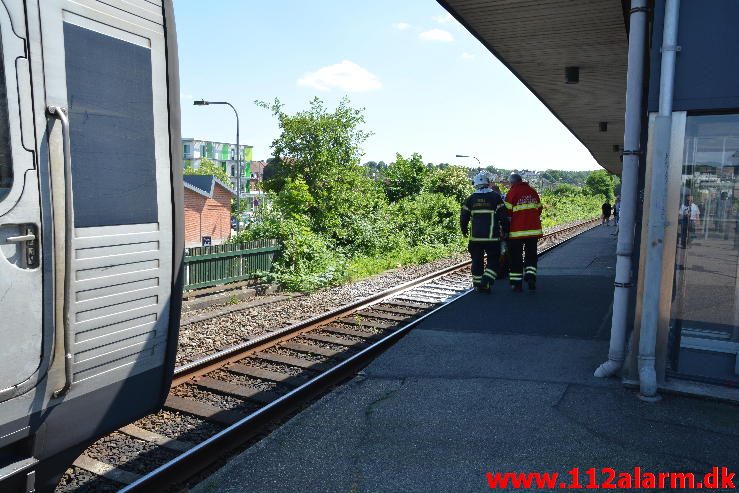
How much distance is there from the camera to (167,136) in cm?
318

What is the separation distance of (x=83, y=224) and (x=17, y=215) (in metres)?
0.34

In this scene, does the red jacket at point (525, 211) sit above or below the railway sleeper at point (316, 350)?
above

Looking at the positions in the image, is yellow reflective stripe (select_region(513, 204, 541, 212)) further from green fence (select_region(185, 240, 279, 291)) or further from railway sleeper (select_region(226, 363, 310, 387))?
green fence (select_region(185, 240, 279, 291))

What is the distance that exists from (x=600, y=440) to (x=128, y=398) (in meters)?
3.20

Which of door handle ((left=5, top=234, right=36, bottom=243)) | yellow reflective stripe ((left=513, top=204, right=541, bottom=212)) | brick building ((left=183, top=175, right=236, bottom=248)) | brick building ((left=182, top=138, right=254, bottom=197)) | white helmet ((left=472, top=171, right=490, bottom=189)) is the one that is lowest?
brick building ((left=183, top=175, right=236, bottom=248))

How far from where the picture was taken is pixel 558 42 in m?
8.80

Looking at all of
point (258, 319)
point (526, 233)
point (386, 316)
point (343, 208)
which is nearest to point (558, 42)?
point (526, 233)

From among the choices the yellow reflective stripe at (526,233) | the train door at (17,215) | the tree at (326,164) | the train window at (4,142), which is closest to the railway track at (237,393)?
the train door at (17,215)

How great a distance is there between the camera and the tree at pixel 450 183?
1090 inches

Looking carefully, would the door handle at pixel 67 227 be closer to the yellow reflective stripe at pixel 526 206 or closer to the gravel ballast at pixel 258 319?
the gravel ballast at pixel 258 319

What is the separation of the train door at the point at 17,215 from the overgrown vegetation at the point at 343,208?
8.61 meters

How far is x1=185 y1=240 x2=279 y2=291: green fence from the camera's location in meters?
9.66

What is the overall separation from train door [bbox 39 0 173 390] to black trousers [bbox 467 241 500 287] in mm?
6762

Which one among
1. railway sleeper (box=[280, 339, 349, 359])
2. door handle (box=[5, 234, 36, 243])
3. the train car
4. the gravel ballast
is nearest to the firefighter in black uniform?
the gravel ballast
